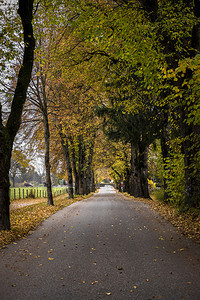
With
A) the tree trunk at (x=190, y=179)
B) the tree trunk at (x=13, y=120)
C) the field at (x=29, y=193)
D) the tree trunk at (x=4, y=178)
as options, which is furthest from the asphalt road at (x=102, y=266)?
the field at (x=29, y=193)

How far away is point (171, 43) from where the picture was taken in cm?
960

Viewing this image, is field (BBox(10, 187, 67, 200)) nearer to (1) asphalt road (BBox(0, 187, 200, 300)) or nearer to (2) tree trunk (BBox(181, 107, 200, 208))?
(2) tree trunk (BBox(181, 107, 200, 208))

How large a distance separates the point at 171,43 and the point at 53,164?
2263 centimetres

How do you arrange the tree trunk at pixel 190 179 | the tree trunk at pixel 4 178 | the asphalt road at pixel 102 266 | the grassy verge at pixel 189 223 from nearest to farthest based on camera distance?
1. the asphalt road at pixel 102 266
2. the grassy verge at pixel 189 223
3. the tree trunk at pixel 4 178
4. the tree trunk at pixel 190 179

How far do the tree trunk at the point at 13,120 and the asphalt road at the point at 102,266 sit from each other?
1611 mm

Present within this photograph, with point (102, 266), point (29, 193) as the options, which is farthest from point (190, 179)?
point (29, 193)

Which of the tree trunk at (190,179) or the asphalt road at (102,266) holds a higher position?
the tree trunk at (190,179)

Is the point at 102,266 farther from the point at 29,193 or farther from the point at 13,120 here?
the point at 29,193

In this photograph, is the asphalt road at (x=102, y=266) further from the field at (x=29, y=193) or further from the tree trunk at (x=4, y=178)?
the field at (x=29, y=193)

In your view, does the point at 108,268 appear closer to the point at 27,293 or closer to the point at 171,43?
the point at 27,293

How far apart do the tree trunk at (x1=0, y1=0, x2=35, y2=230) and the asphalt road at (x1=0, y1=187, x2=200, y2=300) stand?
5.29 ft

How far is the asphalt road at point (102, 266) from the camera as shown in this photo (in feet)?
12.6

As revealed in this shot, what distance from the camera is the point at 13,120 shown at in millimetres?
9148

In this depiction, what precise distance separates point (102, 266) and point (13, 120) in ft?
20.0
